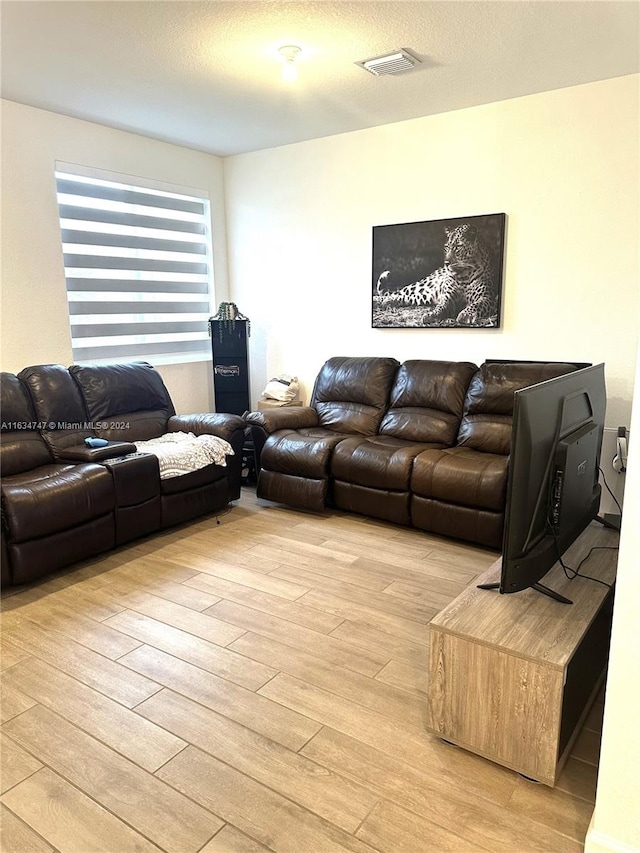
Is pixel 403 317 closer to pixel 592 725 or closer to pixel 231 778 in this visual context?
pixel 592 725

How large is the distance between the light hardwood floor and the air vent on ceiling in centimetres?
270

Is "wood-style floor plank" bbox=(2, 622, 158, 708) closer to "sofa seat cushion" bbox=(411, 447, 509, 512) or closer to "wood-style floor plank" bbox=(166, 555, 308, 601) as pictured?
"wood-style floor plank" bbox=(166, 555, 308, 601)

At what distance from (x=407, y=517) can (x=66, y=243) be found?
10.2 feet

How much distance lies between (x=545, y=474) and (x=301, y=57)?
259cm

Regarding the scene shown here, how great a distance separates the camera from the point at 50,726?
1986mm

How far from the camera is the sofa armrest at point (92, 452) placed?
3391mm

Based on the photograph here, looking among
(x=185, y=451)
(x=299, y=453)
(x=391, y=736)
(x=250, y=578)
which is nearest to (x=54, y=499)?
(x=185, y=451)

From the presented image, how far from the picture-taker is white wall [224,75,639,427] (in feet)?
11.7

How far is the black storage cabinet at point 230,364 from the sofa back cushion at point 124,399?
705mm

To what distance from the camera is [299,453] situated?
3.95 metres

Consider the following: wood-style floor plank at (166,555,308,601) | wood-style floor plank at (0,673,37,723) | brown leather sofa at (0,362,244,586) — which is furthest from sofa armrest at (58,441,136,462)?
wood-style floor plank at (0,673,37,723)

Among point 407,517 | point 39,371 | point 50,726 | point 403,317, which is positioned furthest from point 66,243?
point 50,726

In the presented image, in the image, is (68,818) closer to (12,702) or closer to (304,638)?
(12,702)

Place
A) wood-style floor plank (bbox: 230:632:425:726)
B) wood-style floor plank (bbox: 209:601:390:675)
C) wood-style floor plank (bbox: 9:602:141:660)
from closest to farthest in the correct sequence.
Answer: wood-style floor plank (bbox: 230:632:425:726), wood-style floor plank (bbox: 209:601:390:675), wood-style floor plank (bbox: 9:602:141:660)
